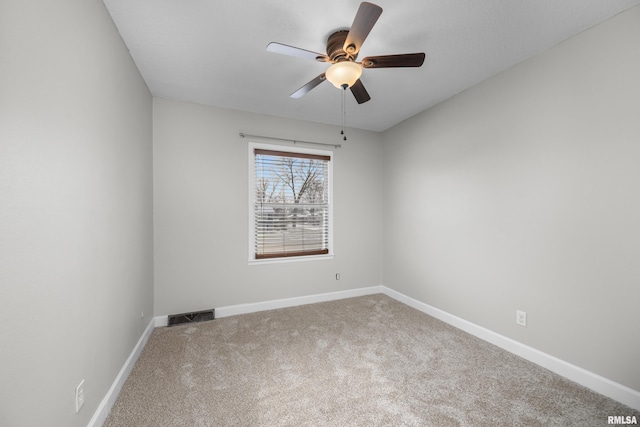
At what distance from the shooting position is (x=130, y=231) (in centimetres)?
219

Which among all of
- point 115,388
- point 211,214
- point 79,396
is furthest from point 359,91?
point 115,388

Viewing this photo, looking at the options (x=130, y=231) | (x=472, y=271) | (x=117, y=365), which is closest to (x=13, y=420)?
(x=117, y=365)

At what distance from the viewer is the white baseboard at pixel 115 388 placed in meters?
1.52

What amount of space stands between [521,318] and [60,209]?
10.9ft

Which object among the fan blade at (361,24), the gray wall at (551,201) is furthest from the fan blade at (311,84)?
the gray wall at (551,201)

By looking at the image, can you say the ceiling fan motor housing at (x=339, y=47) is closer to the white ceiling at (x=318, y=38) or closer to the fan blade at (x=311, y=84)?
the white ceiling at (x=318, y=38)

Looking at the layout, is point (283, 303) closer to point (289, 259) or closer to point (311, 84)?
point (289, 259)

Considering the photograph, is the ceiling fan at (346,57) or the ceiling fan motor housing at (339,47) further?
the ceiling fan motor housing at (339,47)

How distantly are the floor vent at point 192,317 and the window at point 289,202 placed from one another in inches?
31.7

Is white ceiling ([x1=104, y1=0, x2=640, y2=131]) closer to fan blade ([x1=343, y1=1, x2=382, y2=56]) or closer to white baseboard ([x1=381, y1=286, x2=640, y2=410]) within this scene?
fan blade ([x1=343, y1=1, x2=382, y2=56])

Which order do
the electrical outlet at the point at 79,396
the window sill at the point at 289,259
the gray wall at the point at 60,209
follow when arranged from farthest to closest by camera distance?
the window sill at the point at 289,259, the electrical outlet at the point at 79,396, the gray wall at the point at 60,209

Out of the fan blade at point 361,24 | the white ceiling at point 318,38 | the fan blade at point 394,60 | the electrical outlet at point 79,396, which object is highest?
the white ceiling at point 318,38

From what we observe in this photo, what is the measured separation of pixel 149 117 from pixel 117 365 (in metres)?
2.38

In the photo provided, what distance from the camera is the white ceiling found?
1689mm
